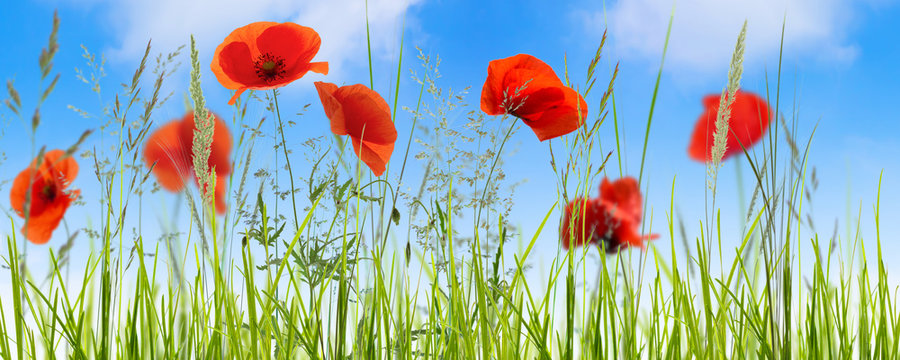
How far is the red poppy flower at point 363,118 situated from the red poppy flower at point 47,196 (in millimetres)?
708

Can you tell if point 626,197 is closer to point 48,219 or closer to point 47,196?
point 48,219

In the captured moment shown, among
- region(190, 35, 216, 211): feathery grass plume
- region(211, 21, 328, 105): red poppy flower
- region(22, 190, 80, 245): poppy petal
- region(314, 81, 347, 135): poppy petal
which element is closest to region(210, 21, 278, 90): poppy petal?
region(211, 21, 328, 105): red poppy flower

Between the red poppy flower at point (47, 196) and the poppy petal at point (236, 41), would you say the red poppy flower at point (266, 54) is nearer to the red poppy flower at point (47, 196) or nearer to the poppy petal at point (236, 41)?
the poppy petal at point (236, 41)

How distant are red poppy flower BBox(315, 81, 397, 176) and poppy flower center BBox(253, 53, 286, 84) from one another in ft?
0.69

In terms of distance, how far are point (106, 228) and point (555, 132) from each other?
0.95 meters

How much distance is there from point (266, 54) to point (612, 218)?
34.1 inches

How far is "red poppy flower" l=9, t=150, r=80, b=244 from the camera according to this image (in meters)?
1.51

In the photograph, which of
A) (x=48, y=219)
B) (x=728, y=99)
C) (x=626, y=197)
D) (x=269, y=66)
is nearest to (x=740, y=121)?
(x=728, y=99)

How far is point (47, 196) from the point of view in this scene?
1687mm

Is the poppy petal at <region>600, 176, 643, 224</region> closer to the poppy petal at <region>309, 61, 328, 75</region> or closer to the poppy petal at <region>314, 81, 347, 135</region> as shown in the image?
the poppy petal at <region>314, 81, 347, 135</region>

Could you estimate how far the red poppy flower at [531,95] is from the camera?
1.38 metres

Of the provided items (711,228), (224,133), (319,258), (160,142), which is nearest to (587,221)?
(711,228)

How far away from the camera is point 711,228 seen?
48.4 inches

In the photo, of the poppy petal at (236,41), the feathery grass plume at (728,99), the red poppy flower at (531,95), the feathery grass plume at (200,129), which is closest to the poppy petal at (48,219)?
the poppy petal at (236,41)
